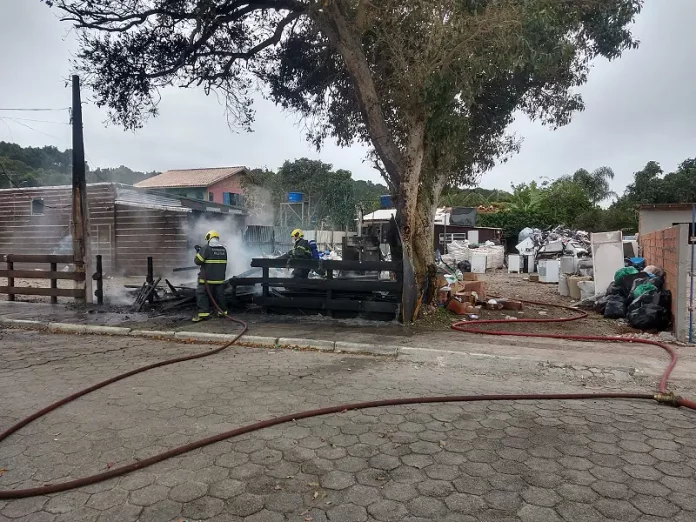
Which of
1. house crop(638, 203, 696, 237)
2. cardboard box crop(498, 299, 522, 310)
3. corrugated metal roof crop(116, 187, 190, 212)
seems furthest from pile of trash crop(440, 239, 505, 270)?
corrugated metal roof crop(116, 187, 190, 212)

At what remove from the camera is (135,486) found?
2.94 metres

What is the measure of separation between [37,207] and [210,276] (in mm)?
16045

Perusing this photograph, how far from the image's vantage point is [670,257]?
7820 millimetres

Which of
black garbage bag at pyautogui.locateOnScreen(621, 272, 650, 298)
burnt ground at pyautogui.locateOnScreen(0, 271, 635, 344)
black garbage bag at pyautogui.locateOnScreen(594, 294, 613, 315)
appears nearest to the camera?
burnt ground at pyautogui.locateOnScreen(0, 271, 635, 344)

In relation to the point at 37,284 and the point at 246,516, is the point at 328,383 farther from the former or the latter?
the point at 37,284

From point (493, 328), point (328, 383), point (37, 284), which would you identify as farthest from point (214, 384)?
point (37, 284)

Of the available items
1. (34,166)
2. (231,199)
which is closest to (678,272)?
(34,166)

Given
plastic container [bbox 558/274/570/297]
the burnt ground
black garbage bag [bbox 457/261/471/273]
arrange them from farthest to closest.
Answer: black garbage bag [bbox 457/261/471/273]
plastic container [bbox 558/274/570/297]
the burnt ground

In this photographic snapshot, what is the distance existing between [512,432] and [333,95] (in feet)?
31.7

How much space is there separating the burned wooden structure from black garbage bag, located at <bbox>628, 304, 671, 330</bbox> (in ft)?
13.4

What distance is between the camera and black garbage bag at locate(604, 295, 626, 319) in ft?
30.2

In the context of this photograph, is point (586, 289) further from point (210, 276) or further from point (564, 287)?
point (210, 276)

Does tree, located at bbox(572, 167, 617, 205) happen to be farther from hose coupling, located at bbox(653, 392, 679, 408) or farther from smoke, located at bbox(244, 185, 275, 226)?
hose coupling, located at bbox(653, 392, 679, 408)

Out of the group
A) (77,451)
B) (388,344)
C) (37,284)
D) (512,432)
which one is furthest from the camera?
(37,284)
